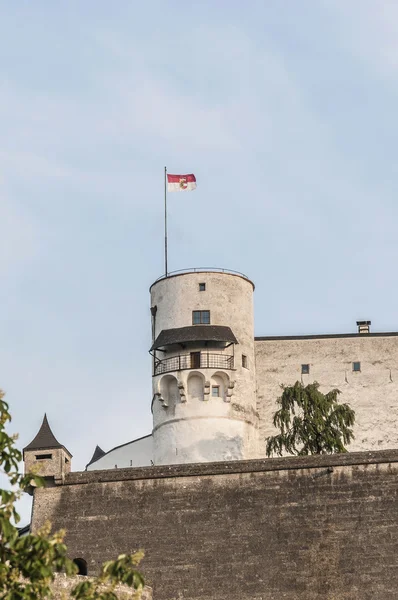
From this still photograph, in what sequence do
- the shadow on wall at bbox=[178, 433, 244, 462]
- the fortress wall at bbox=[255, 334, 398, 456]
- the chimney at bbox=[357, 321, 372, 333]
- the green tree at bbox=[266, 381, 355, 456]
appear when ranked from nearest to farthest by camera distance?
1. the green tree at bbox=[266, 381, 355, 456]
2. the shadow on wall at bbox=[178, 433, 244, 462]
3. the fortress wall at bbox=[255, 334, 398, 456]
4. the chimney at bbox=[357, 321, 372, 333]

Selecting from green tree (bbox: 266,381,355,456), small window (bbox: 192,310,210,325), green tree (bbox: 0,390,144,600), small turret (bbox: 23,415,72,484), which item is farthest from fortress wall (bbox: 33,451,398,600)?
small window (bbox: 192,310,210,325)

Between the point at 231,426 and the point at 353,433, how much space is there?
5791 mm

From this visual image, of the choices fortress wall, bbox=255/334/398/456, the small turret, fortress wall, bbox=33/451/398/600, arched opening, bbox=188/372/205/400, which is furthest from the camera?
fortress wall, bbox=255/334/398/456

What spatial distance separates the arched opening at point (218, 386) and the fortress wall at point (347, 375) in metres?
2.46

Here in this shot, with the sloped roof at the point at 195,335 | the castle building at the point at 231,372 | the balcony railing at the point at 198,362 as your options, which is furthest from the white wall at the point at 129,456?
the sloped roof at the point at 195,335

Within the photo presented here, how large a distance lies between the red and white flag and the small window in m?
8.24

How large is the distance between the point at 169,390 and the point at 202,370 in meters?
2.08

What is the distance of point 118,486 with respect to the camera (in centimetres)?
3959

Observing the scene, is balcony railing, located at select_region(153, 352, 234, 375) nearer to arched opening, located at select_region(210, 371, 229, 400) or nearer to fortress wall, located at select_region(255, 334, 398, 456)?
arched opening, located at select_region(210, 371, 229, 400)

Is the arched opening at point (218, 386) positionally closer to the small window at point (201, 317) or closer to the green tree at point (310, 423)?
the small window at point (201, 317)

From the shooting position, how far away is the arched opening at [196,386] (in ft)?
204

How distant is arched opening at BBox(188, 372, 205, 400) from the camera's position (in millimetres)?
62178

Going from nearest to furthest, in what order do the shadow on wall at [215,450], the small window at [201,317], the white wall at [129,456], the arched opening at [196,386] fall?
the shadow on wall at [215,450]
the arched opening at [196,386]
the small window at [201,317]
the white wall at [129,456]

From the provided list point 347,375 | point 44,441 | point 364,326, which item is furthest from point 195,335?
point 44,441
